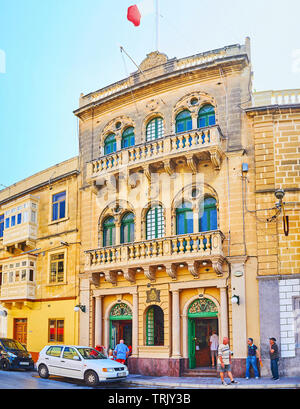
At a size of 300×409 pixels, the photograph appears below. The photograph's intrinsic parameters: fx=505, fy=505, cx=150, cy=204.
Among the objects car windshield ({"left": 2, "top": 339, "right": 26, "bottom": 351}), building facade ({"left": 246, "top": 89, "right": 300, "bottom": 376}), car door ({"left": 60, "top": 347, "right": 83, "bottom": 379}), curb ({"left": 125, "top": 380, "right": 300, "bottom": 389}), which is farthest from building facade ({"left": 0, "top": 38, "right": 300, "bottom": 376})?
car door ({"left": 60, "top": 347, "right": 83, "bottom": 379})

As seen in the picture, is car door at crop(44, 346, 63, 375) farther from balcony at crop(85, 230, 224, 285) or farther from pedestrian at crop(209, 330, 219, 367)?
pedestrian at crop(209, 330, 219, 367)

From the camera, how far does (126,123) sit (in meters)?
26.9

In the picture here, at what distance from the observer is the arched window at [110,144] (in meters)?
27.4

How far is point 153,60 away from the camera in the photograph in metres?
26.5

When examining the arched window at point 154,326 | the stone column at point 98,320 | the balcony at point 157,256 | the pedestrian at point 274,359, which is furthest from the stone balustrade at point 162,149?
the pedestrian at point 274,359

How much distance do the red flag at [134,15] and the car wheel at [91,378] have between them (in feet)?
54.3

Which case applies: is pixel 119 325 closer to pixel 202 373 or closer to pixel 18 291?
pixel 202 373

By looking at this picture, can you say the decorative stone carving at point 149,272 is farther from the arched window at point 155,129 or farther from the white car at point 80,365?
the arched window at point 155,129

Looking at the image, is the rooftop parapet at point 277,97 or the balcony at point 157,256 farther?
the rooftop parapet at point 277,97

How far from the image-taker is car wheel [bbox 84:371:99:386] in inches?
751

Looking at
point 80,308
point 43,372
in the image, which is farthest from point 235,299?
point 80,308

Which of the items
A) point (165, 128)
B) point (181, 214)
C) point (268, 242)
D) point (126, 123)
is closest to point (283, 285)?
point (268, 242)

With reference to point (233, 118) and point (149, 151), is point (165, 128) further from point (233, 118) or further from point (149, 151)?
point (233, 118)
